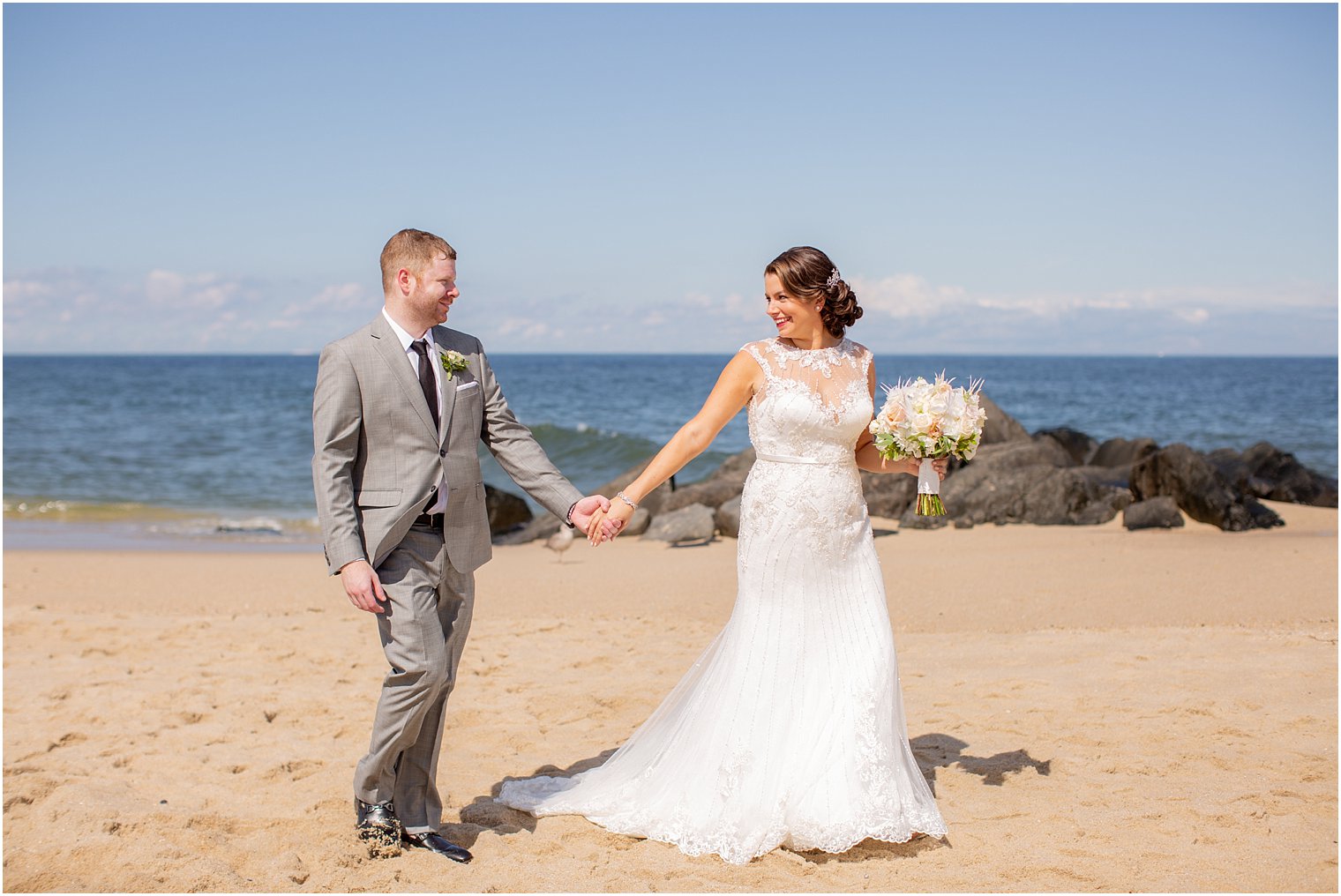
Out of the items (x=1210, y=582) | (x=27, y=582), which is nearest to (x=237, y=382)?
(x=27, y=582)

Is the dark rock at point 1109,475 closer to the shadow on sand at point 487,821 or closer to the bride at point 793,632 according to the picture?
the bride at point 793,632

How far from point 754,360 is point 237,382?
223 feet

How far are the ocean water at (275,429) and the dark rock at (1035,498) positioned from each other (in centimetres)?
944

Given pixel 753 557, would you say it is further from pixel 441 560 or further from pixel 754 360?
pixel 441 560

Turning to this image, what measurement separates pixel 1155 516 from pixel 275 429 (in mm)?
27050

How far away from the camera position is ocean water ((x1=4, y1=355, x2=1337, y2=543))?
2084 cm

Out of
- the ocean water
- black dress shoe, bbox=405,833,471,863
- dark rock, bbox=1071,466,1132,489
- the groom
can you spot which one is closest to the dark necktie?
the groom

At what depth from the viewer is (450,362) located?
453cm

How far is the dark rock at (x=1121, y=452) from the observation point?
21611mm

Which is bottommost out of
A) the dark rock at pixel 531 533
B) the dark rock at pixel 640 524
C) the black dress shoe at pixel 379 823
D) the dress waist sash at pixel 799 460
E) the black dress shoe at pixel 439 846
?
the dark rock at pixel 531 533

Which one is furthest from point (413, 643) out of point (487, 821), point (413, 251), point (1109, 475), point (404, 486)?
point (1109, 475)

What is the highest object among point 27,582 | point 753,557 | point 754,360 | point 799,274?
point 799,274

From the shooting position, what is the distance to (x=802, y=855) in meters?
4.71

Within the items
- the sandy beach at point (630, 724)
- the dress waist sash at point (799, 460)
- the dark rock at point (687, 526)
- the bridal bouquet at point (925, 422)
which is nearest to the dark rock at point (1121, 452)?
the sandy beach at point (630, 724)
